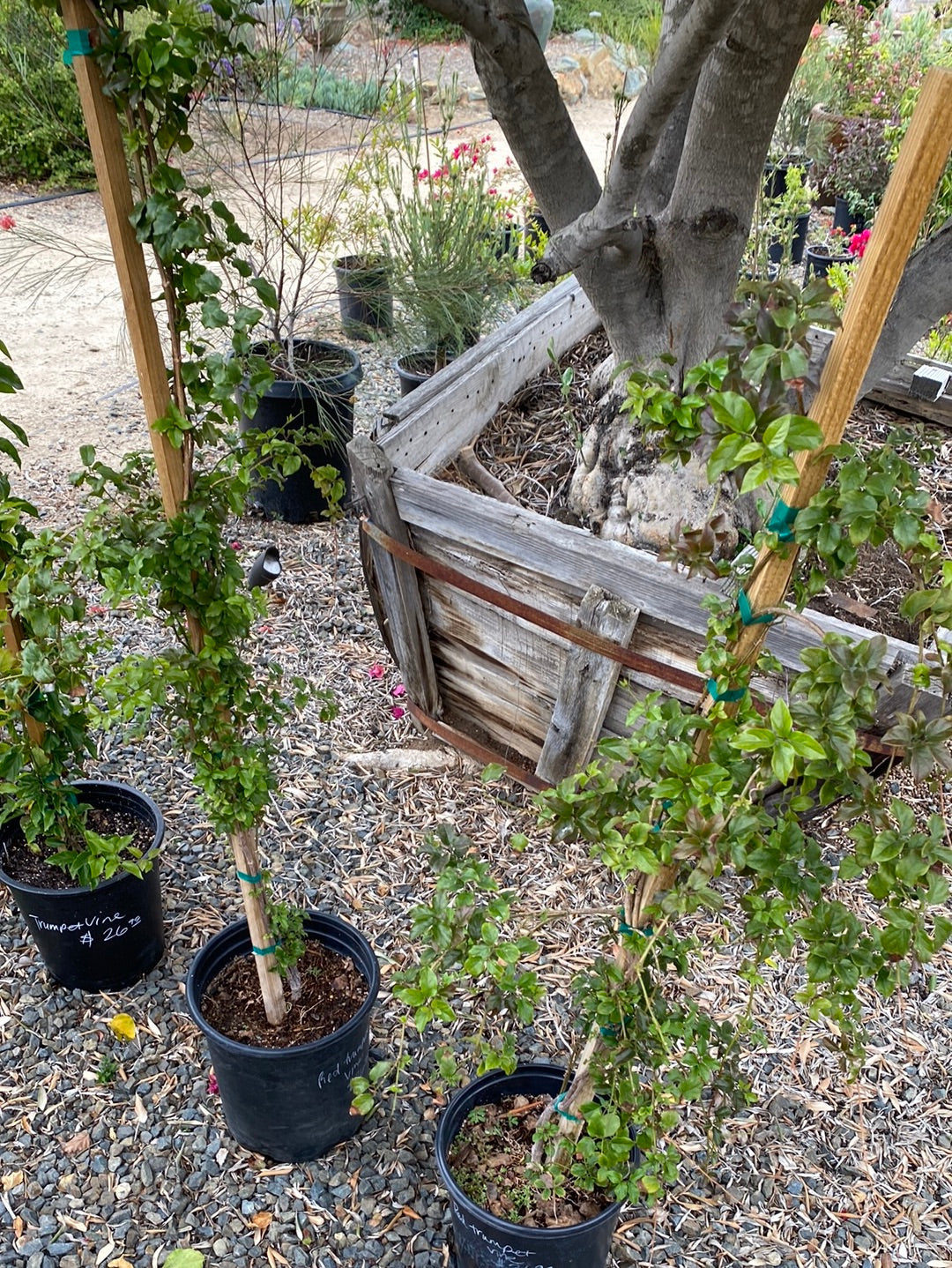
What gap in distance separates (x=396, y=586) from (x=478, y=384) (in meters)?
0.71

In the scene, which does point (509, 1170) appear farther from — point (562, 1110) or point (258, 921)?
point (258, 921)

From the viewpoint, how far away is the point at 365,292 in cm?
381

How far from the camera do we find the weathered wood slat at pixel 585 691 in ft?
6.67

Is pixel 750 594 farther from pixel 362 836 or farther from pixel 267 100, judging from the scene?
pixel 267 100

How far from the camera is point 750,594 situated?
1.07 meters

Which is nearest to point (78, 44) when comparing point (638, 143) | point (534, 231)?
point (638, 143)

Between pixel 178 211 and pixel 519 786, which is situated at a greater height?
pixel 178 211

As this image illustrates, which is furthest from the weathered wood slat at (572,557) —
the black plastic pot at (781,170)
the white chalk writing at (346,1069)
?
the black plastic pot at (781,170)

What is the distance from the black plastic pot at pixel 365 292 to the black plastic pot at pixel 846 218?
11.5 ft

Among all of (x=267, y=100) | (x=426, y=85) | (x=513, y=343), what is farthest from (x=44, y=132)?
(x=513, y=343)

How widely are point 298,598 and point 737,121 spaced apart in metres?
1.98

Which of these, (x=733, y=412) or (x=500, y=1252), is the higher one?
(x=733, y=412)

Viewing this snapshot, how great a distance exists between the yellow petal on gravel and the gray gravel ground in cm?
2

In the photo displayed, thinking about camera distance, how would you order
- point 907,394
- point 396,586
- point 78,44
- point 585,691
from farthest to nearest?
point 907,394 → point 396,586 → point 585,691 → point 78,44
